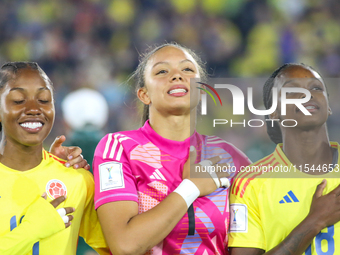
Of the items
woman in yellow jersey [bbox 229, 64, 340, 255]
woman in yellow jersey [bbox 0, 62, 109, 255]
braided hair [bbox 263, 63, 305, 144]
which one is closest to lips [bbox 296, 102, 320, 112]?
woman in yellow jersey [bbox 229, 64, 340, 255]

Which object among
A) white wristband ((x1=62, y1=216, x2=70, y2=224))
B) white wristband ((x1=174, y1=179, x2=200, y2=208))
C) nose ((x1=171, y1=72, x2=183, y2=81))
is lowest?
white wristband ((x1=62, y1=216, x2=70, y2=224))

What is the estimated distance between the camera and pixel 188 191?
1.73 m

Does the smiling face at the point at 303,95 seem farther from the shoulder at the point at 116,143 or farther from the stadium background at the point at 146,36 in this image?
the stadium background at the point at 146,36

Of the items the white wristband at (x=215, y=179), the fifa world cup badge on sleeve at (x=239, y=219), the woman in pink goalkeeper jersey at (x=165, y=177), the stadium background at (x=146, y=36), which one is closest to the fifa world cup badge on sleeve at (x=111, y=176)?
the woman in pink goalkeeper jersey at (x=165, y=177)

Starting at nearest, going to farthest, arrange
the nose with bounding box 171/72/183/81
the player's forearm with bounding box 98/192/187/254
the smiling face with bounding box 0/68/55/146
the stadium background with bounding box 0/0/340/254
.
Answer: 1. the player's forearm with bounding box 98/192/187/254
2. the smiling face with bounding box 0/68/55/146
3. the nose with bounding box 171/72/183/81
4. the stadium background with bounding box 0/0/340/254

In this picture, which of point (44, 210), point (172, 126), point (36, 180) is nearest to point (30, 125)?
point (36, 180)

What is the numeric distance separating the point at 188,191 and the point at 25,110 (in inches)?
34.0

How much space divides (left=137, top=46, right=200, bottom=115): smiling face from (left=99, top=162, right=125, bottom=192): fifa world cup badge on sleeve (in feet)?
1.28

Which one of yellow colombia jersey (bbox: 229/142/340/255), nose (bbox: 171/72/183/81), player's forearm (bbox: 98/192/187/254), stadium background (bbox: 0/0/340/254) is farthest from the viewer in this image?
stadium background (bbox: 0/0/340/254)

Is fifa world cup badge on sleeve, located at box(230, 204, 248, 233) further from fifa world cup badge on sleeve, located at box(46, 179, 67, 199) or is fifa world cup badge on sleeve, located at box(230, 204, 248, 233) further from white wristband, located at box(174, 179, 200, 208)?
fifa world cup badge on sleeve, located at box(46, 179, 67, 199)

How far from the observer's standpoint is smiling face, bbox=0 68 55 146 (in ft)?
6.12

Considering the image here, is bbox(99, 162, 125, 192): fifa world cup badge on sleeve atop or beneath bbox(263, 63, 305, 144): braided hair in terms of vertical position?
beneath

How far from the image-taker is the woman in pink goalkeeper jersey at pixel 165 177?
66.1 inches

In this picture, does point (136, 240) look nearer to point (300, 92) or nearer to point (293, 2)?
point (300, 92)
